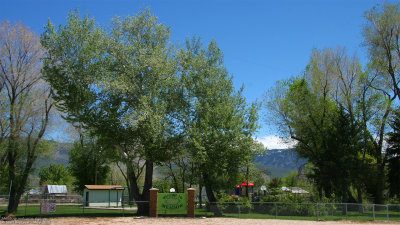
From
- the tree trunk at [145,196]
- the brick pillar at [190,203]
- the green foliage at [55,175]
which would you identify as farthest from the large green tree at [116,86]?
the green foliage at [55,175]

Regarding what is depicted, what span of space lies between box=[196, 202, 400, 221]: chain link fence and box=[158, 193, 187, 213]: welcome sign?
1722 mm

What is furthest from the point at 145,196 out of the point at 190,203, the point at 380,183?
the point at 380,183

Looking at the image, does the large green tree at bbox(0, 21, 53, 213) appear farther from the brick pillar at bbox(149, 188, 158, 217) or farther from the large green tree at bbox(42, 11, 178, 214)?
the brick pillar at bbox(149, 188, 158, 217)

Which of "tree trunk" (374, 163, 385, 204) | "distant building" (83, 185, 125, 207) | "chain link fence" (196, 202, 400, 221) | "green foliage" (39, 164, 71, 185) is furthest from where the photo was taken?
"green foliage" (39, 164, 71, 185)

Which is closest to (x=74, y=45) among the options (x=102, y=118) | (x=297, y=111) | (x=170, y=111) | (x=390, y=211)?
(x=102, y=118)

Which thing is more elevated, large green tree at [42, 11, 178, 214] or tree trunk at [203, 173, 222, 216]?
large green tree at [42, 11, 178, 214]

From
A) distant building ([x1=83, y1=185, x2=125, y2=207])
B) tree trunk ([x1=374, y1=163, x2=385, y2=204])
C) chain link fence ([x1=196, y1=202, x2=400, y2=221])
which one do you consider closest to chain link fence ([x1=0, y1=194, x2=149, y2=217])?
distant building ([x1=83, y1=185, x2=125, y2=207])

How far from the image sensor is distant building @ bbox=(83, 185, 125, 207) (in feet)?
145

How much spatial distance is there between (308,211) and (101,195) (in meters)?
28.3

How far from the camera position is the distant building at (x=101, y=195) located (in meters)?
44.1

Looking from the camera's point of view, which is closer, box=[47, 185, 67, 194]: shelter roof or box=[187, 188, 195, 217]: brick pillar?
box=[187, 188, 195, 217]: brick pillar

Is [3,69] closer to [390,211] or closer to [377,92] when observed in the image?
[390,211]

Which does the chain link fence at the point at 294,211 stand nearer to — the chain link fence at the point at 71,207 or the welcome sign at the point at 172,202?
the chain link fence at the point at 71,207

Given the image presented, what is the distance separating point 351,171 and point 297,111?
7.13 meters
